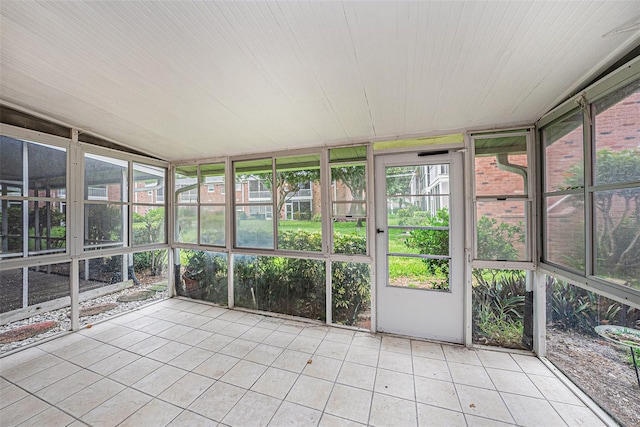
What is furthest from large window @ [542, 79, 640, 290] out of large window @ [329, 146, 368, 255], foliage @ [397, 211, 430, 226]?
large window @ [329, 146, 368, 255]

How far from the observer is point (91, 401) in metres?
1.86

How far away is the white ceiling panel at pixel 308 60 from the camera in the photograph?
1.26 meters

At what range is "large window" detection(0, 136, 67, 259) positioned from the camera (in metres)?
2.44

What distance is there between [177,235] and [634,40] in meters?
5.36

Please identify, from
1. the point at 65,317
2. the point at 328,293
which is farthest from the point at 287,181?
the point at 65,317

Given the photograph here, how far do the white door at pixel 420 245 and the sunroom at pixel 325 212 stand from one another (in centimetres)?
3

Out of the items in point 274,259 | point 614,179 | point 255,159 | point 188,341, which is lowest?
point 188,341

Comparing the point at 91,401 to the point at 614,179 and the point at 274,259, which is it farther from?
the point at 614,179

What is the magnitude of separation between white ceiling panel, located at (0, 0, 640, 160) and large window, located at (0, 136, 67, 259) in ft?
1.64

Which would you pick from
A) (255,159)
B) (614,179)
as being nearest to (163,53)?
(255,159)

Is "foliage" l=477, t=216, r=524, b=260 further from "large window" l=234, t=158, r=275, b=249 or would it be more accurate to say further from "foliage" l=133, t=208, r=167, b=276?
"foliage" l=133, t=208, r=167, b=276

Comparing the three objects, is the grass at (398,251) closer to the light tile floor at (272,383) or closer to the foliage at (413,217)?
the foliage at (413,217)

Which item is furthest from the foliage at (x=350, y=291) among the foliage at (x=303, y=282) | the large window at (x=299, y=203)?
the large window at (x=299, y=203)

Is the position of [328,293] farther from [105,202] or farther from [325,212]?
[105,202]
